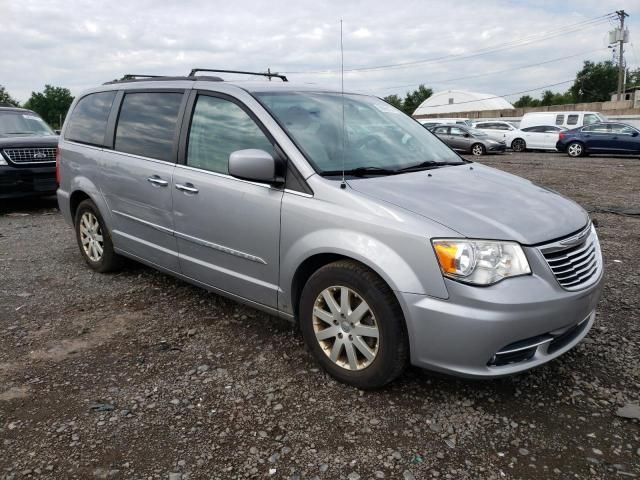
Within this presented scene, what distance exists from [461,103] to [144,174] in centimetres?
7084

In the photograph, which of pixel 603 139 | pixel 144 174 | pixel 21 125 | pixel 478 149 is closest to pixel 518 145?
pixel 478 149

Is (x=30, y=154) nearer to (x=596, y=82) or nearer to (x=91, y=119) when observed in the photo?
(x=91, y=119)

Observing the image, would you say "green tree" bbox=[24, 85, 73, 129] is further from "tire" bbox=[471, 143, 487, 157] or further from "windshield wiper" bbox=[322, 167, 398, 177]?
"windshield wiper" bbox=[322, 167, 398, 177]

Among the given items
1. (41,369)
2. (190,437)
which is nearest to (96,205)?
(41,369)

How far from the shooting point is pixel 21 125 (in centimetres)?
945

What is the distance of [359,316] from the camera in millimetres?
2850

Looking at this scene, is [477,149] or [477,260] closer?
[477,260]

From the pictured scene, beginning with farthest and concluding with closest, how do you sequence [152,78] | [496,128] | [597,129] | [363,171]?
[496,128], [597,129], [152,78], [363,171]

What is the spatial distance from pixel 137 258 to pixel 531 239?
10.5ft

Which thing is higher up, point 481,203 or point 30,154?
point 30,154

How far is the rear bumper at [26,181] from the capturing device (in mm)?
8180

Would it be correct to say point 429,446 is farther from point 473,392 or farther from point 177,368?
point 177,368

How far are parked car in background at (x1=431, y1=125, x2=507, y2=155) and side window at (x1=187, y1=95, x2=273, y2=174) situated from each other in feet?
61.6

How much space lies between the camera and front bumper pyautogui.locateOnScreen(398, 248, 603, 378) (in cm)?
251
